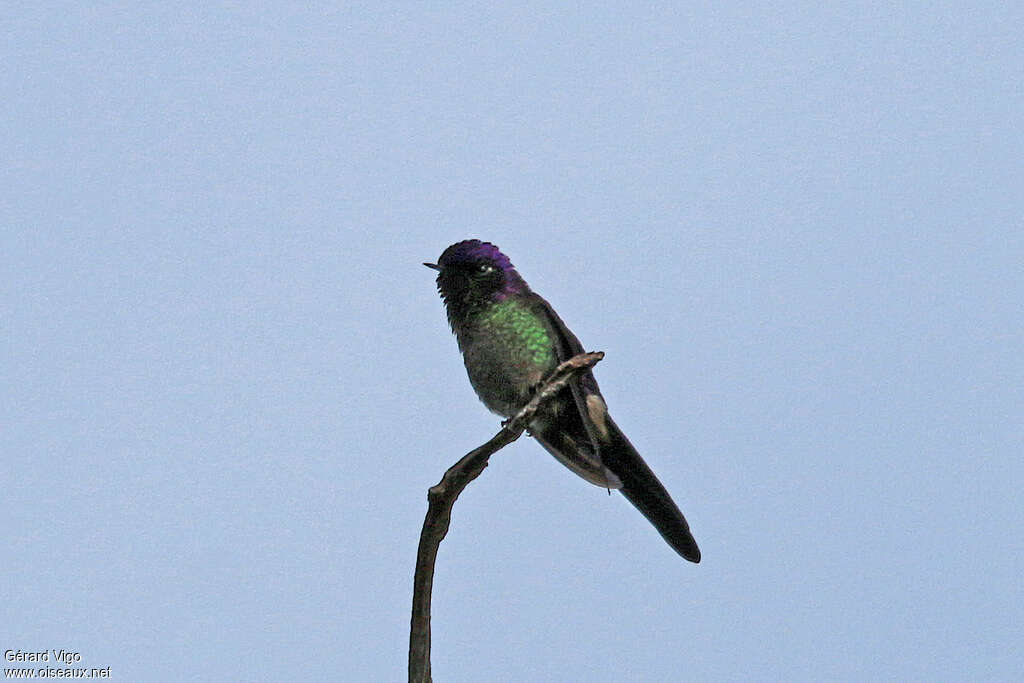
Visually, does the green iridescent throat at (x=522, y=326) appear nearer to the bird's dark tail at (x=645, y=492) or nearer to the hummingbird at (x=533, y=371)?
the hummingbird at (x=533, y=371)

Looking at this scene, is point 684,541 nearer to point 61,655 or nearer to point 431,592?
point 431,592

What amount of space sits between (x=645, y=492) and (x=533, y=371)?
0.87 meters

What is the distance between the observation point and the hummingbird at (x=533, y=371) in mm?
5875

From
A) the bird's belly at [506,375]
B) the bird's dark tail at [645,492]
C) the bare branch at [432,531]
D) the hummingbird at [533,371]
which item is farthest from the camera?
the bird's belly at [506,375]

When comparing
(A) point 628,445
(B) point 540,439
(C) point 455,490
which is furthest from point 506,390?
(C) point 455,490

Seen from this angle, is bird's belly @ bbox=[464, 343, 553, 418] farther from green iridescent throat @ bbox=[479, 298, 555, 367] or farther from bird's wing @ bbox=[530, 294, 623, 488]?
bird's wing @ bbox=[530, 294, 623, 488]

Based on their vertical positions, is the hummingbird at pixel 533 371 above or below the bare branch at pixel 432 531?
above

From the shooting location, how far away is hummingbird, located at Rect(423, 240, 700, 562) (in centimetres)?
588

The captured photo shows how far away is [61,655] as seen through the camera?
17.5 feet

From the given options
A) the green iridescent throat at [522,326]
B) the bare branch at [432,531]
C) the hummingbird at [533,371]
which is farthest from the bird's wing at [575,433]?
the bare branch at [432,531]

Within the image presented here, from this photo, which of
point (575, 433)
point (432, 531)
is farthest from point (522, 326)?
point (432, 531)

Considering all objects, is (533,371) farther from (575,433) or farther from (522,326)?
(575,433)

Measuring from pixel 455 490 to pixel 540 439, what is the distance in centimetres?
197

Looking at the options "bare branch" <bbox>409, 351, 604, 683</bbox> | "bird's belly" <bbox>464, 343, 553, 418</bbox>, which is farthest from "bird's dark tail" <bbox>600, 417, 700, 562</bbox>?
"bare branch" <bbox>409, 351, 604, 683</bbox>
